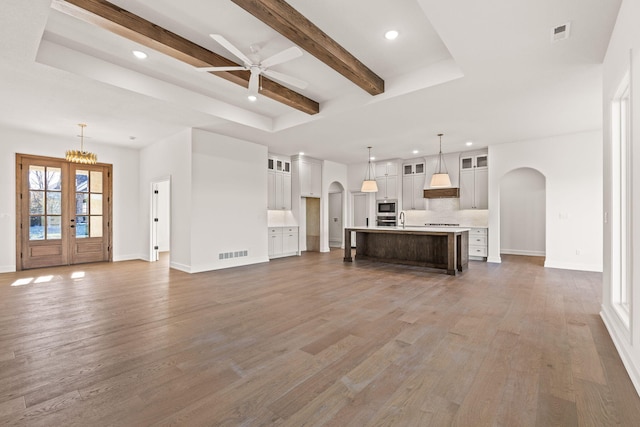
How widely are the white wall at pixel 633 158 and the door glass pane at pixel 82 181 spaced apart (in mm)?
9622

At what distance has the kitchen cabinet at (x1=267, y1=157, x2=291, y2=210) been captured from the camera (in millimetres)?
8383

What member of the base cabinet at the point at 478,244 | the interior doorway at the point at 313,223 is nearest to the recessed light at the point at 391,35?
the base cabinet at the point at 478,244

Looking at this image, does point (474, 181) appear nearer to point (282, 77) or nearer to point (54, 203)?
point (282, 77)

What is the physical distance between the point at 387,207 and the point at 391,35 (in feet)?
22.3

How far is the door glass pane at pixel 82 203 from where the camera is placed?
23.8ft

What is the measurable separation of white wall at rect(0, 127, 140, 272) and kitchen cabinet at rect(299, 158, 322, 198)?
15.1 ft

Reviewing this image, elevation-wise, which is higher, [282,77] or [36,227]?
[282,77]

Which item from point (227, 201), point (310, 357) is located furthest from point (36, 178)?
point (310, 357)

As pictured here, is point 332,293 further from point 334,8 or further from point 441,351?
point 334,8

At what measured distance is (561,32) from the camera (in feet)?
9.82

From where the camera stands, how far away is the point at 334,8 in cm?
299

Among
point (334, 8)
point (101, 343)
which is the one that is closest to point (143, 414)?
point (101, 343)

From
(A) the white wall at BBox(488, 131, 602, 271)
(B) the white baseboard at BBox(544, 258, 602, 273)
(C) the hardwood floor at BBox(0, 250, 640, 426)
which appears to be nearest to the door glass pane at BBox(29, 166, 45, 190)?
(C) the hardwood floor at BBox(0, 250, 640, 426)

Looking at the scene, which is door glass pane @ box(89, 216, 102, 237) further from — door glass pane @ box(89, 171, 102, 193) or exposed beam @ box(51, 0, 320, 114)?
exposed beam @ box(51, 0, 320, 114)
